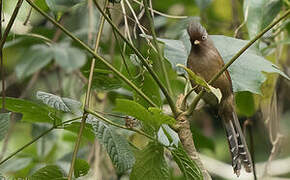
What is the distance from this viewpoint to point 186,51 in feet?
8.07

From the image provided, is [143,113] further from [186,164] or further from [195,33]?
[195,33]

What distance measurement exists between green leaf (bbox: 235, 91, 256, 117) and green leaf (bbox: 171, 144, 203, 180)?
1.34 meters

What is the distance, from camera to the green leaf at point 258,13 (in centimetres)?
243

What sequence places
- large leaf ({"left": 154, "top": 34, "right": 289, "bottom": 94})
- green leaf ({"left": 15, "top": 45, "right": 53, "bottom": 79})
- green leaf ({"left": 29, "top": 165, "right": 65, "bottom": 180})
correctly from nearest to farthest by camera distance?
green leaf ({"left": 29, "top": 165, "right": 65, "bottom": 180}) → large leaf ({"left": 154, "top": 34, "right": 289, "bottom": 94}) → green leaf ({"left": 15, "top": 45, "right": 53, "bottom": 79})

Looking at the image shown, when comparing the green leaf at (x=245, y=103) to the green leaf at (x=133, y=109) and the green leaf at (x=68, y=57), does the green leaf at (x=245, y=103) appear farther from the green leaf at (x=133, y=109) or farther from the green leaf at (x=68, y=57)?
the green leaf at (x=133, y=109)

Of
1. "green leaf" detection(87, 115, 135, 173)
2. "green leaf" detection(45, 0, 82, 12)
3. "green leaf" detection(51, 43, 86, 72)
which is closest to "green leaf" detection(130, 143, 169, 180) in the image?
"green leaf" detection(87, 115, 135, 173)

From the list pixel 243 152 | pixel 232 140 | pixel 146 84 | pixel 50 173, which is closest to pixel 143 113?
pixel 50 173

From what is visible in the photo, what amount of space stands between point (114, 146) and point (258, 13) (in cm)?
110

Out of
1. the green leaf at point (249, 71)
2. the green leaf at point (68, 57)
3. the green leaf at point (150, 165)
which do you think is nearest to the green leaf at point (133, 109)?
the green leaf at point (150, 165)

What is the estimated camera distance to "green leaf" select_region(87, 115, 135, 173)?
1720 millimetres

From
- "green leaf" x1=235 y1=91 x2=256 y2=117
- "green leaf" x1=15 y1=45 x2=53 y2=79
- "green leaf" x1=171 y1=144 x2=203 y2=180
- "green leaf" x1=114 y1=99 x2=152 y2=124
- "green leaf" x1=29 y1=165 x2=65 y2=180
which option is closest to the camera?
"green leaf" x1=114 y1=99 x2=152 y2=124

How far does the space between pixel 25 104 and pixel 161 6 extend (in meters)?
2.41

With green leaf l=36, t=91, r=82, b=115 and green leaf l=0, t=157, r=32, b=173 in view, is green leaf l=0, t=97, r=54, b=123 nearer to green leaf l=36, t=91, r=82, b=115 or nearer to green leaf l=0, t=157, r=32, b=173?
green leaf l=36, t=91, r=82, b=115

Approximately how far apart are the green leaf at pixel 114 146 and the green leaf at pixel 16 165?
3.54 ft
